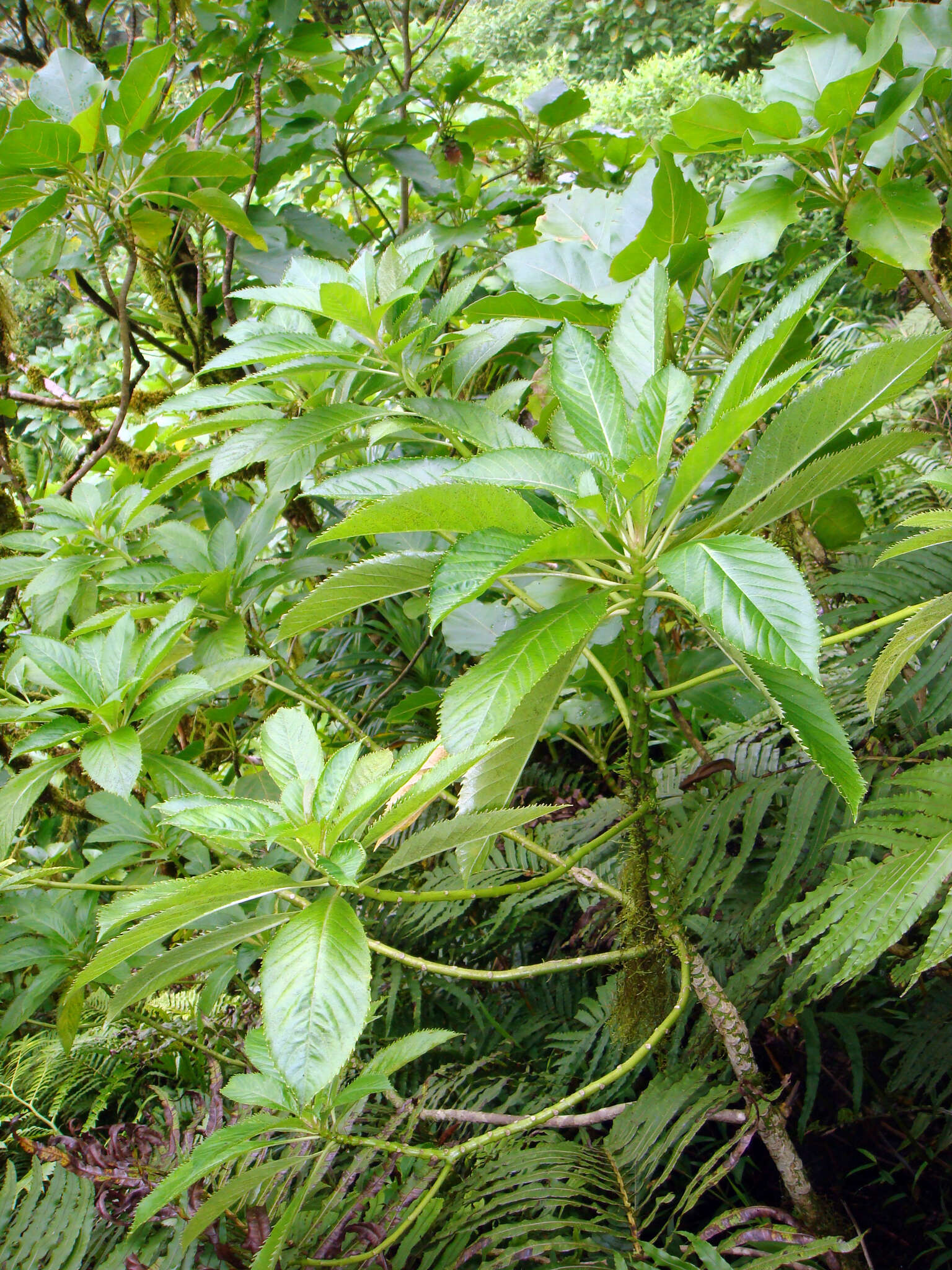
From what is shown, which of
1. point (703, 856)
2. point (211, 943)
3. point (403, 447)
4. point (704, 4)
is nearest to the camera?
point (211, 943)

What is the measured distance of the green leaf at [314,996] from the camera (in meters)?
0.51

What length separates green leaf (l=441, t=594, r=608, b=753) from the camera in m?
0.55

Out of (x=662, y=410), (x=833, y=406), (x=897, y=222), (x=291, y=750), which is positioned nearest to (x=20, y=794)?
(x=291, y=750)

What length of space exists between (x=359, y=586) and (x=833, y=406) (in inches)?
16.8

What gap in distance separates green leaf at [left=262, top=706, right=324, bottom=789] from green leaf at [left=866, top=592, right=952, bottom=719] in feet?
1.58

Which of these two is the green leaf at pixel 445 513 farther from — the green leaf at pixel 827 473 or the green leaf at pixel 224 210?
the green leaf at pixel 224 210

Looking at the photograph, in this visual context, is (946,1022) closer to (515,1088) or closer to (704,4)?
(515,1088)

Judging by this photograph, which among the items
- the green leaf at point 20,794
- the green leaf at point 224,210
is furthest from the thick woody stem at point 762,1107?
the green leaf at point 224,210

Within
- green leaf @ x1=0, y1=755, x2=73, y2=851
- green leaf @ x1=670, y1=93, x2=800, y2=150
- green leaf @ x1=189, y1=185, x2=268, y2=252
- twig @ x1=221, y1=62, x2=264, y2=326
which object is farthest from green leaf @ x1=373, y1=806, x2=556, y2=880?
twig @ x1=221, y1=62, x2=264, y2=326

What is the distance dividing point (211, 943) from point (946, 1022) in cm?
90

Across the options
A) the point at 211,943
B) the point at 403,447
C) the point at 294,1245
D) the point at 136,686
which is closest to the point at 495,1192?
the point at 294,1245

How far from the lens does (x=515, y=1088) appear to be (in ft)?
3.96

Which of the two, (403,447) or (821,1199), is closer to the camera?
(821,1199)

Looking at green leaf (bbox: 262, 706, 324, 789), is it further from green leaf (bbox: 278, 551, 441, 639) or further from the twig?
the twig
